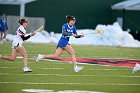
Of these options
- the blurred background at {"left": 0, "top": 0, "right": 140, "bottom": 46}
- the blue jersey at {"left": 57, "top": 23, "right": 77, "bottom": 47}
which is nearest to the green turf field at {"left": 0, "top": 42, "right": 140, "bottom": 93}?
the blue jersey at {"left": 57, "top": 23, "right": 77, "bottom": 47}

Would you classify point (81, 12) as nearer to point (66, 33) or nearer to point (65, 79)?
point (66, 33)

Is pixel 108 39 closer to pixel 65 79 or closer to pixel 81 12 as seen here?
pixel 81 12

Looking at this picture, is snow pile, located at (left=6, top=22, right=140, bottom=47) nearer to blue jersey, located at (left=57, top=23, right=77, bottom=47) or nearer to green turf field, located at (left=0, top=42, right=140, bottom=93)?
green turf field, located at (left=0, top=42, right=140, bottom=93)

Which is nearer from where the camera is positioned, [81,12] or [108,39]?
[108,39]

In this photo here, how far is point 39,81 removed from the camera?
13.1 meters

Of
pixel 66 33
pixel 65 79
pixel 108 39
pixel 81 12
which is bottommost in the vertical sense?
pixel 108 39

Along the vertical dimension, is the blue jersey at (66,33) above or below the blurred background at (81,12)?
above

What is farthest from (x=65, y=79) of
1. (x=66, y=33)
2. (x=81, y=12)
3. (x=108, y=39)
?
(x=81, y=12)

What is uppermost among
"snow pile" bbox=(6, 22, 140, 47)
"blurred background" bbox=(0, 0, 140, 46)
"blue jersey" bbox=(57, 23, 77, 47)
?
"blue jersey" bbox=(57, 23, 77, 47)

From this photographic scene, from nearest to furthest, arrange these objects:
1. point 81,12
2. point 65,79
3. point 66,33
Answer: point 65,79, point 66,33, point 81,12

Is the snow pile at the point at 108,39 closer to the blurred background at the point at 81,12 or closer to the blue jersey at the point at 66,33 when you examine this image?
the blurred background at the point at 81,12

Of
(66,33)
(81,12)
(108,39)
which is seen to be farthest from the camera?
(81,12)

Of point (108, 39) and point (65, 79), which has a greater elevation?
point (65, 79)

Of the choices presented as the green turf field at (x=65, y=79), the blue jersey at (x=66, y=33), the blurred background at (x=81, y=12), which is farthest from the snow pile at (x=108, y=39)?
the blue jersey at (x=66, y=33)
